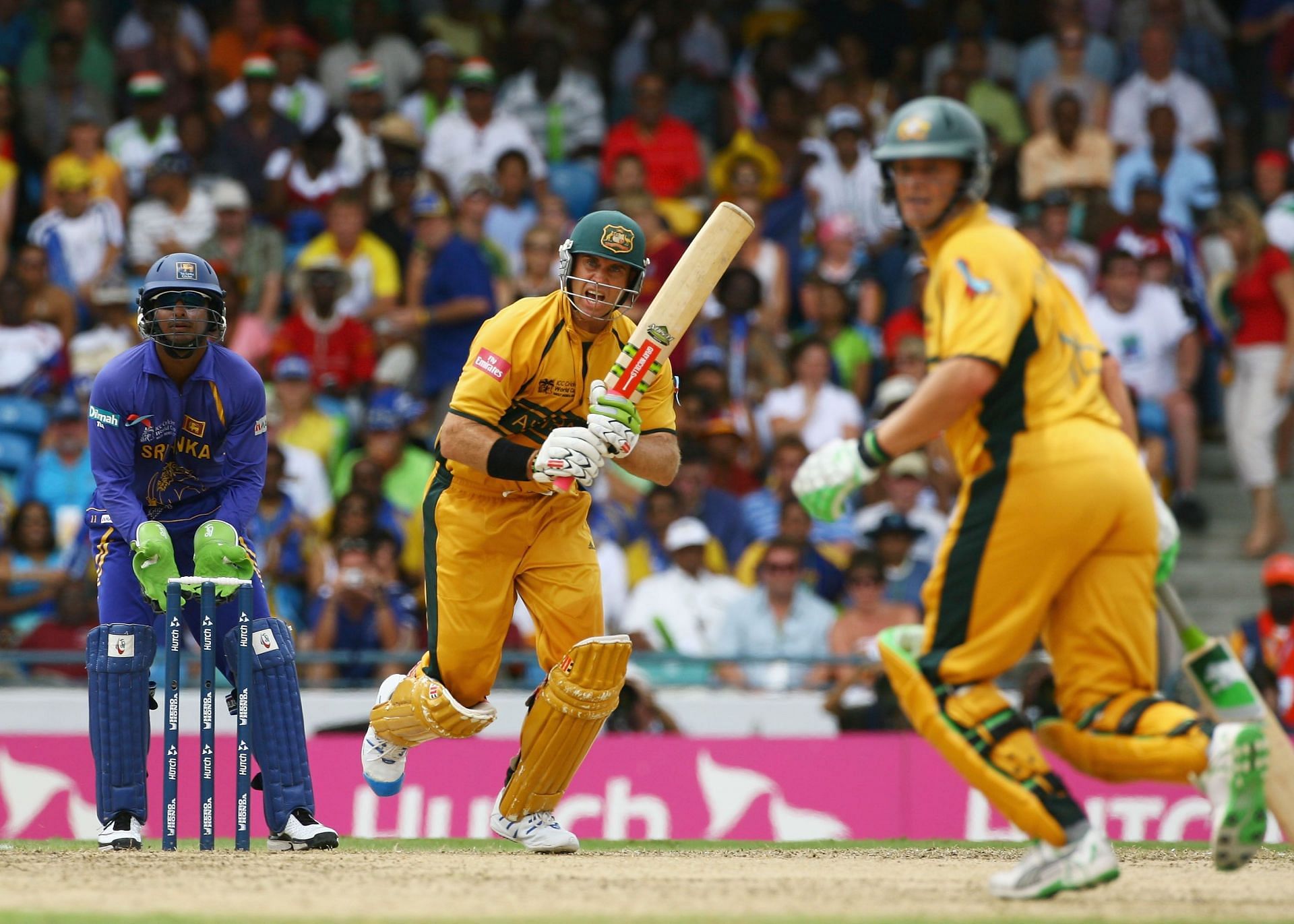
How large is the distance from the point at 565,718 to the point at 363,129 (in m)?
8.89

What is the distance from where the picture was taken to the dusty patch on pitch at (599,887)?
5.42 m

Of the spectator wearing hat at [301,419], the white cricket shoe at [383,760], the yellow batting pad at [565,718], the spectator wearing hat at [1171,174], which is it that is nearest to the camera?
the yellow batting pad at [565,718]

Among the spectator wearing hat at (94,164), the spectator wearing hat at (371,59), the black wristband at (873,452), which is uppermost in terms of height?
the spectator wearing hat at (371,59)

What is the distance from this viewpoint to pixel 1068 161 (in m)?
15.0

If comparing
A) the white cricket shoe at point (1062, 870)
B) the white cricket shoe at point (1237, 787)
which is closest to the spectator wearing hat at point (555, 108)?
the white cricket shoe at point (1062, 870)

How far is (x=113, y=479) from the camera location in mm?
7164

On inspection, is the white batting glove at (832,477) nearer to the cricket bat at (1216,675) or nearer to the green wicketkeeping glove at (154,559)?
the cricket bat at (1216,675)

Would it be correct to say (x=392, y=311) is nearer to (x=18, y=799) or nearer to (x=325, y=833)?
(x=18, y=799)

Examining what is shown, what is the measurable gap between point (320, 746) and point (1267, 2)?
10895mm

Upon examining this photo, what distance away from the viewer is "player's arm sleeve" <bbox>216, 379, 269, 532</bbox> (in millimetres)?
7359

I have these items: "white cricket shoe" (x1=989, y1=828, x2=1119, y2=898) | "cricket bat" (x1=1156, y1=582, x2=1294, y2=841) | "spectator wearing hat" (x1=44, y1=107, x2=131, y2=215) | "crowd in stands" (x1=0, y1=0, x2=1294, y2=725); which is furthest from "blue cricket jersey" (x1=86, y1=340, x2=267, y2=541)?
"spectator wearing hat" (x1=44, y1=107, x2=131, y2=215)

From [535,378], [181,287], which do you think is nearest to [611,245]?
[535,378]

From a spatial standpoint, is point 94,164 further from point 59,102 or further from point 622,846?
point 622,846

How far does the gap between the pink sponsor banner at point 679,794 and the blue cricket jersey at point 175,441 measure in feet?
10.4
